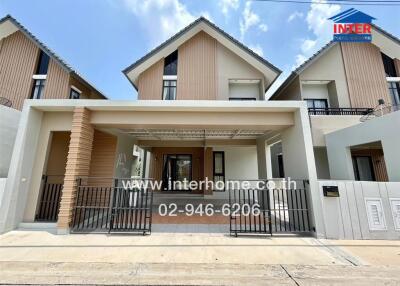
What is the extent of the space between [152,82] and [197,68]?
2634 millimetres

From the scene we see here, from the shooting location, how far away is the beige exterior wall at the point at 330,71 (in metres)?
9.44

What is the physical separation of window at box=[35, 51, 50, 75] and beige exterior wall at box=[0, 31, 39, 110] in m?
0.17

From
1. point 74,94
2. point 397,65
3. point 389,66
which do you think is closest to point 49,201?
point 74,94

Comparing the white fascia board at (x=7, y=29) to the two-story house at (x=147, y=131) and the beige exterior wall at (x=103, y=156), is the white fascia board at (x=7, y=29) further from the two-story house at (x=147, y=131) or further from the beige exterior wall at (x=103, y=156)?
the beige exterior wall at (x=103, y=156)

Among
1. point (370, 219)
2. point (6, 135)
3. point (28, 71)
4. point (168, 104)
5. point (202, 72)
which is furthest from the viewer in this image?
point (202, 72)

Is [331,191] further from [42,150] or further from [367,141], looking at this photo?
[42,150]

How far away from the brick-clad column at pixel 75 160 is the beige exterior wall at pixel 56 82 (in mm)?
4970

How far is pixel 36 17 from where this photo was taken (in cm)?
843

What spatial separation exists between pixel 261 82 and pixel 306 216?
289 inches

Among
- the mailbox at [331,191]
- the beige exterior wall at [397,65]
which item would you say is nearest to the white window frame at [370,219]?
the mailbox at [331,191]

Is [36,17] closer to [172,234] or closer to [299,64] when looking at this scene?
[172,234]

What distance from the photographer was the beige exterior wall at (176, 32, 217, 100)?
935 cm

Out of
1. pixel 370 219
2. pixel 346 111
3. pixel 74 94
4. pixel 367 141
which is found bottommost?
pixel 370 219

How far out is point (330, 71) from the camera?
9.70 meters
